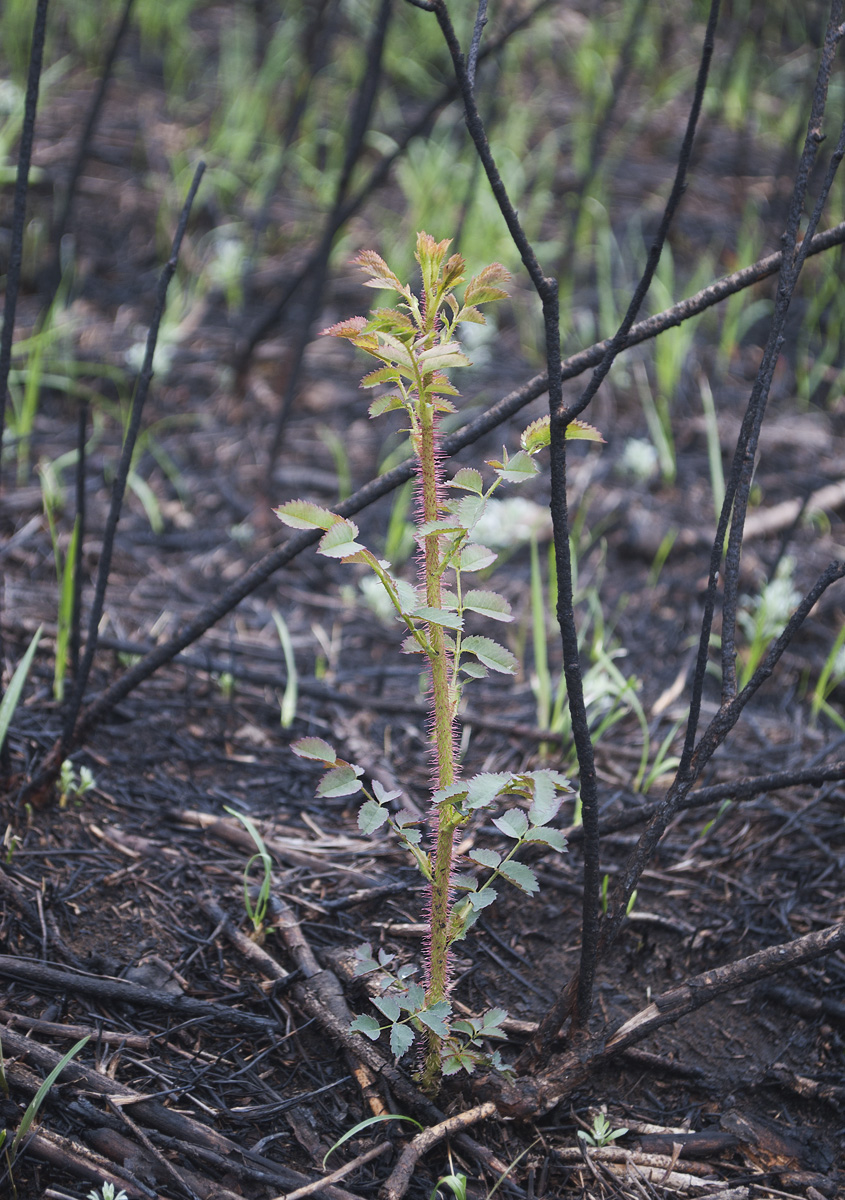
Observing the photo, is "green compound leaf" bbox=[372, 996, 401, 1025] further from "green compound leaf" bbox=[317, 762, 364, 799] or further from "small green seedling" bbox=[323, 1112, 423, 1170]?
"green compound leaf" bbox=[317, 762, 364, 799]

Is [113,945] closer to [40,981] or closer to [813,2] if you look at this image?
[40,981]

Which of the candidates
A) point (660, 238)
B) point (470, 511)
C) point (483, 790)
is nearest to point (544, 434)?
point (470, 511)

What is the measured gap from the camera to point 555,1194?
1103 millimetres

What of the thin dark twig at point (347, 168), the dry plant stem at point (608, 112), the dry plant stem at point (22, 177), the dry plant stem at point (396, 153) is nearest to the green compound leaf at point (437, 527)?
the dry plant stem at point (22, 177)

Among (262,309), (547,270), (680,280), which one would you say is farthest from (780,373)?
(262,309)

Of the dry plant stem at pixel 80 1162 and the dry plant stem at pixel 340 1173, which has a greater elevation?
the dry plant stem at pixel 80 1162

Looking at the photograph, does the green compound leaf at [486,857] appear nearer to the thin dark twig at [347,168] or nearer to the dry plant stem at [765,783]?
the dry plant stem at [765,783]

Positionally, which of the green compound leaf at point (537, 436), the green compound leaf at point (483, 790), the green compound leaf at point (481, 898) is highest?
the green compound leaf at point (537, 436)

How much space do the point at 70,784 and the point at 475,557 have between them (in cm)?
91

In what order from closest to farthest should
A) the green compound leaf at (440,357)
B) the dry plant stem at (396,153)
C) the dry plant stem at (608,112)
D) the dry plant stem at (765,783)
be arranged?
the green compound leaf at (440,357) < the dry plant stem at (765,783) < the dry plant stem at (396,153) < the dry plant stem at (608,112)

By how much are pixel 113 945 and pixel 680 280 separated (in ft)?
11.1

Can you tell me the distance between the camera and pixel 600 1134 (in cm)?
114

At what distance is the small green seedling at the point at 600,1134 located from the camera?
1.14 metres

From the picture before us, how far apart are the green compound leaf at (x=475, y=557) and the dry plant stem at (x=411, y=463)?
18 centimetres
